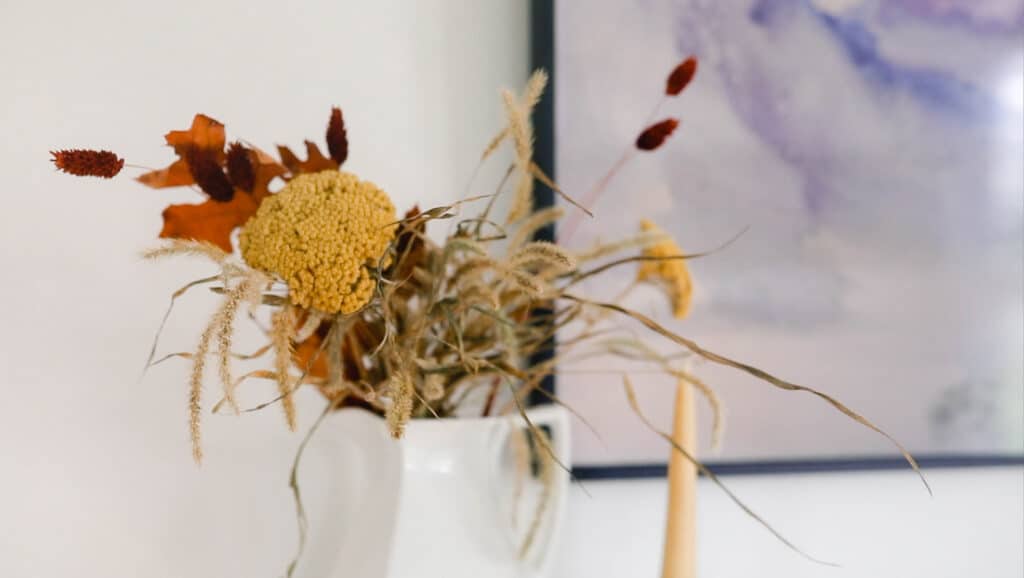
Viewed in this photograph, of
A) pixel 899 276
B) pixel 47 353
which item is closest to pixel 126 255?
pixel 47 353

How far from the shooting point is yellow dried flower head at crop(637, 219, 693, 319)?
663mm

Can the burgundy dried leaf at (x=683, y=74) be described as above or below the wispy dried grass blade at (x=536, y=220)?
above

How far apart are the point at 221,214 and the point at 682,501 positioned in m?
0.42

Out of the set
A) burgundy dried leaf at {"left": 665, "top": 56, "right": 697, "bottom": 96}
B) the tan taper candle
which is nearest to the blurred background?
the tan taper candle

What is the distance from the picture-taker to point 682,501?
0.61m

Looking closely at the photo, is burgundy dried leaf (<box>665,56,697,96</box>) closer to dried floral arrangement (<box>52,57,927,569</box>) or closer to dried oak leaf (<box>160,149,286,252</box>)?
dried floral arrangement (<box>52,57,927,569</box>)

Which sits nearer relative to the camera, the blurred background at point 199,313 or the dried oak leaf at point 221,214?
the dried oak leaf at point 221,214

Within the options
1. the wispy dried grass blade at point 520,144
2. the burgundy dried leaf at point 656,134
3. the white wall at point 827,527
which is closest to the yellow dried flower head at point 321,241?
the wispy dried grass blade at point 520,144

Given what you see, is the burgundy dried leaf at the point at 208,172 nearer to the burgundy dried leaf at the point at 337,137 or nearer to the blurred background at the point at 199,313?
the burgundy dried leaf at the point at 337,137

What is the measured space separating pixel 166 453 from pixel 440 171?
366 mm

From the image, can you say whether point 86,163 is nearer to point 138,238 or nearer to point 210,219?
point 210,219

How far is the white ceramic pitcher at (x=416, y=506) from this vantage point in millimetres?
545

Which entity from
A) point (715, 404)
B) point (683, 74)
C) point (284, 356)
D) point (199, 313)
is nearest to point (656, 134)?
point (683, 74)

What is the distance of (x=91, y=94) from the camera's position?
0.68m
